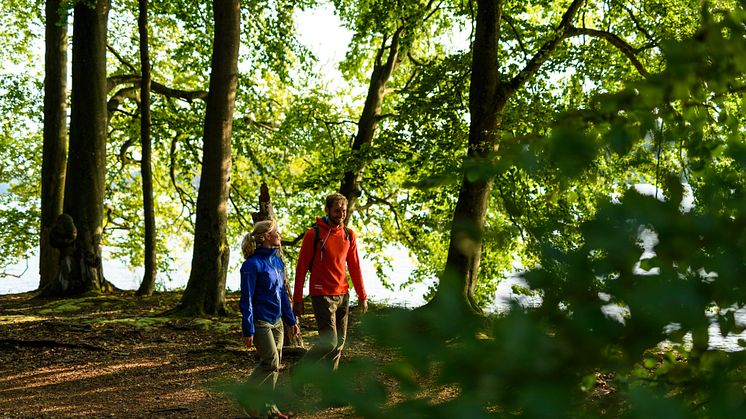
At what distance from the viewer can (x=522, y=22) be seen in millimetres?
14312

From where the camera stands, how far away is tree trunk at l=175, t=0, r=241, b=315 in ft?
37.6

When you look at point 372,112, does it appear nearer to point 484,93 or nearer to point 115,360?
point 484,93

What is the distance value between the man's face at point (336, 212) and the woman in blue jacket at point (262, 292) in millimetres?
717

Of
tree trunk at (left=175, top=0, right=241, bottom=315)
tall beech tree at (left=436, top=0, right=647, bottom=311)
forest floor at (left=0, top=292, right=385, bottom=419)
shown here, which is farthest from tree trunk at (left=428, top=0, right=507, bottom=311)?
tree trunk at (left=175, top=0, right=241, bottom=315)

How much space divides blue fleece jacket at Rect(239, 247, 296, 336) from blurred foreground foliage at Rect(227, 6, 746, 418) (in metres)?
4.93

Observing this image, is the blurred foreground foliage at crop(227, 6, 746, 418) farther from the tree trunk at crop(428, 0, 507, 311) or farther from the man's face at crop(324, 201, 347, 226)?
the tree trunk at crop(428, 0, 507, 311)

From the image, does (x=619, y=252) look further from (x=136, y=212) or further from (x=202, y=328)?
(x=136, y=212)

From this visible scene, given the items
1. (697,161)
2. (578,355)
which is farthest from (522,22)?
(578,355)

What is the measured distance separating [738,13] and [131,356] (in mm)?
8883

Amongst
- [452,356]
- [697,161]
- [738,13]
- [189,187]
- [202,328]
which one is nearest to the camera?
[452,356]

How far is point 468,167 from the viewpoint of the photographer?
139cm

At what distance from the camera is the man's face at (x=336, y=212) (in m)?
6.93

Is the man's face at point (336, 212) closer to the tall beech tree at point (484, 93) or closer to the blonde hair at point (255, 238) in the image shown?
the blonde hair at point (255, 238)

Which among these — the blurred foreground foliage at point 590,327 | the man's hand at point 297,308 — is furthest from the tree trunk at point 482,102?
the blurred foreground foliage at point 590,327
